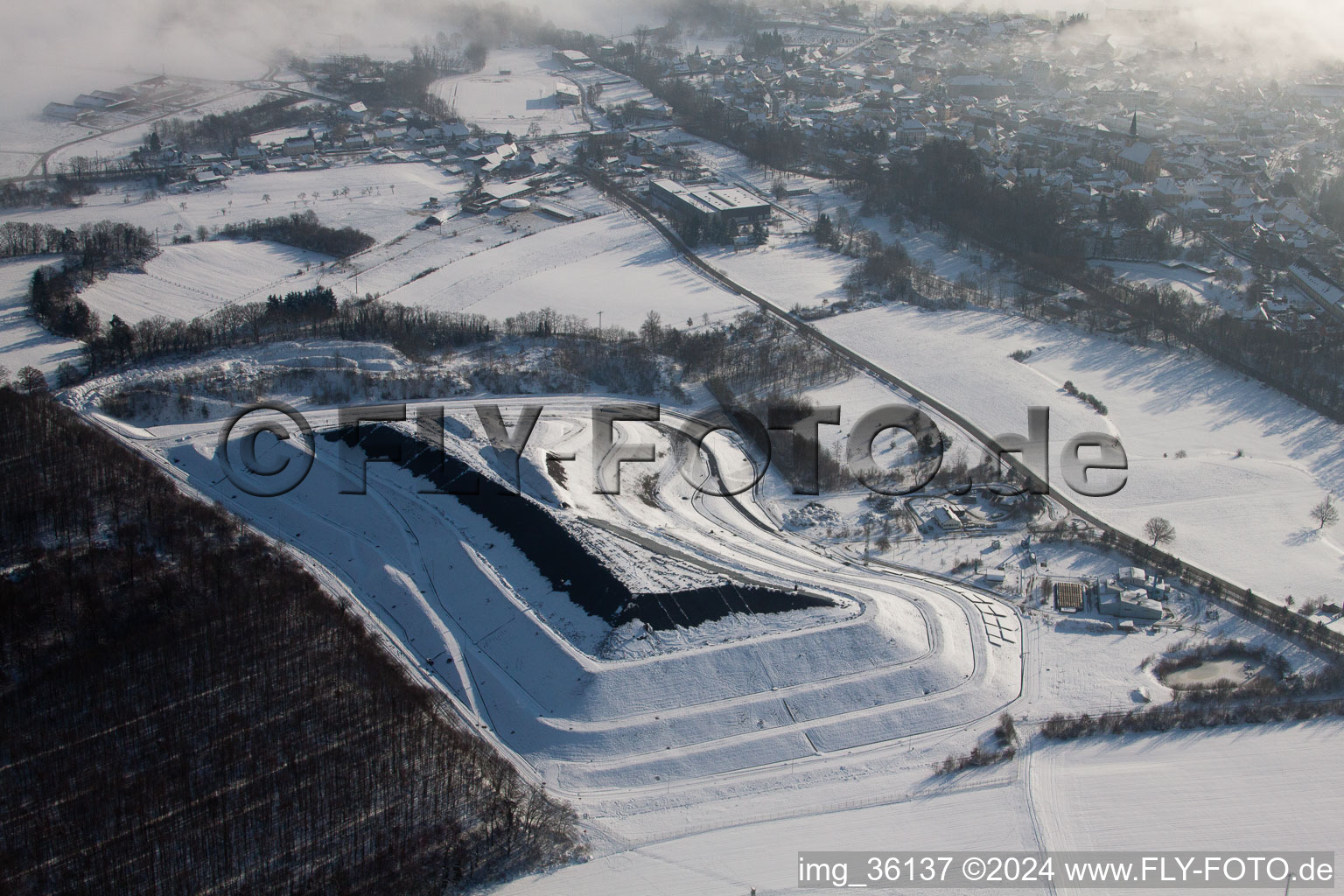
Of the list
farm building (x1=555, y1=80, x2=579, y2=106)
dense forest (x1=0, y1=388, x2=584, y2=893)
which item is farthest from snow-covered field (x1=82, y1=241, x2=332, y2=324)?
farm building (x1=555, y1=80, x2=579, y2=106)

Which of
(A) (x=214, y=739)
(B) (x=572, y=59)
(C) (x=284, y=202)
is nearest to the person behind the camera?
(A) (x=214, y=739)

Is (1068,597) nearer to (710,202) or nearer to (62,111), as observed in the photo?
(710,202)

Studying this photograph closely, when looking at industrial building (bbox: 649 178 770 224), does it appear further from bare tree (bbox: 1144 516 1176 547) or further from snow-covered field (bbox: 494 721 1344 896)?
snow-covered field (bbox: 494 721 1344 896)

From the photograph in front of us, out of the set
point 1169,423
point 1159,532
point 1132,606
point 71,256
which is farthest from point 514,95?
point 1132,606

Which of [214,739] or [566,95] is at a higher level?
[566,95]

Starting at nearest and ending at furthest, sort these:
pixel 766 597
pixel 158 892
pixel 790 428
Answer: pixel 158 892
pixel 766 597
pixel 790 428

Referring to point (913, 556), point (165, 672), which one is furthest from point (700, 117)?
point (165, 672)

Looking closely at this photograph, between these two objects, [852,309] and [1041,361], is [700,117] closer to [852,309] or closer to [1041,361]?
[852,309]
